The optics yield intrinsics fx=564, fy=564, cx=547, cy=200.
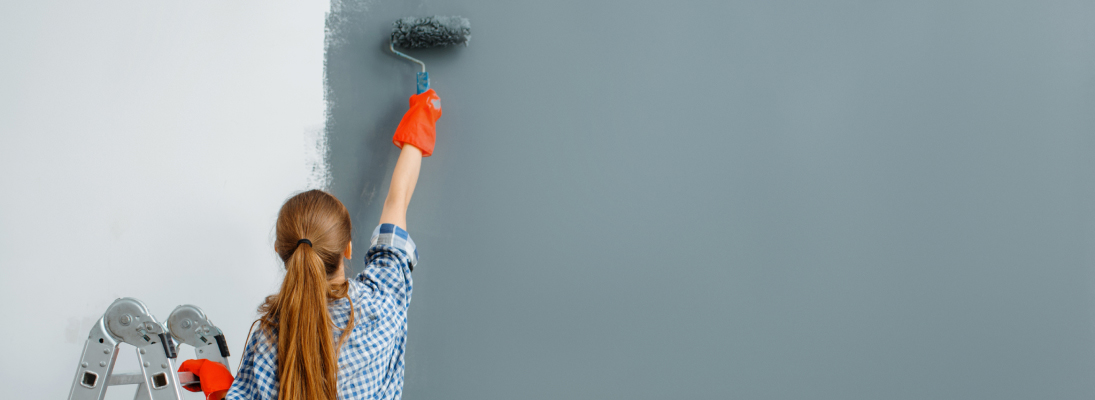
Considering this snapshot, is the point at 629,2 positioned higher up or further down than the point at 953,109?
higher up

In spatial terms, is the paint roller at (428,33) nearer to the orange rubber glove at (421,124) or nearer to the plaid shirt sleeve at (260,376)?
the orange rubber glove at (421,124)

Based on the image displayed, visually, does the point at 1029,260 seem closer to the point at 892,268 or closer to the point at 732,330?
the point at 892,268

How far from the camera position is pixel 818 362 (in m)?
1.04

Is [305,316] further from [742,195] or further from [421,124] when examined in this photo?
[742,195]

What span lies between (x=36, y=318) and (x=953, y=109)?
5.79ft

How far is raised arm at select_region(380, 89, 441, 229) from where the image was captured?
0.99m

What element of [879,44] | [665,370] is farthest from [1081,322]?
[665,370]

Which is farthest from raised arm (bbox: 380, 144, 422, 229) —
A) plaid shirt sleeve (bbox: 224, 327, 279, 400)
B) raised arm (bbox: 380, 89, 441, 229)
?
plaid shirt sleeve (bbox: 224, 327, 279, 400)

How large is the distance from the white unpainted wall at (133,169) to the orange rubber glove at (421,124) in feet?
0.63

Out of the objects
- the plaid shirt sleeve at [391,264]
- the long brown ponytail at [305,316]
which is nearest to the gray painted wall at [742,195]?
the plaid shirt sleeve at [391,264]

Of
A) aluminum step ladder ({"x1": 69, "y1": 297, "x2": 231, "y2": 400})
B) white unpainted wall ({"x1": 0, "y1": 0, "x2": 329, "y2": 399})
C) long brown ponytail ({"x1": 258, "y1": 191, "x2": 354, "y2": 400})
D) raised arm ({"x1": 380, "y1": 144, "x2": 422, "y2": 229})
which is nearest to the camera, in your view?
long brown ponytail ({"x1": 258, "y1": 191, "x2": 354, "y2": 400})

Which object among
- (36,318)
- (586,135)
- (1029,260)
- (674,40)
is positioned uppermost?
(674,40)

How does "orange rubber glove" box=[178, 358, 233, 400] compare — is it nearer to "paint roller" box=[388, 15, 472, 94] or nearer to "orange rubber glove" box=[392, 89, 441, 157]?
"orange rubber glove" box=[392, 89, 441, 157]

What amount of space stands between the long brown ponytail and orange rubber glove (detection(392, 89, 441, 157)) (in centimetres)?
26
